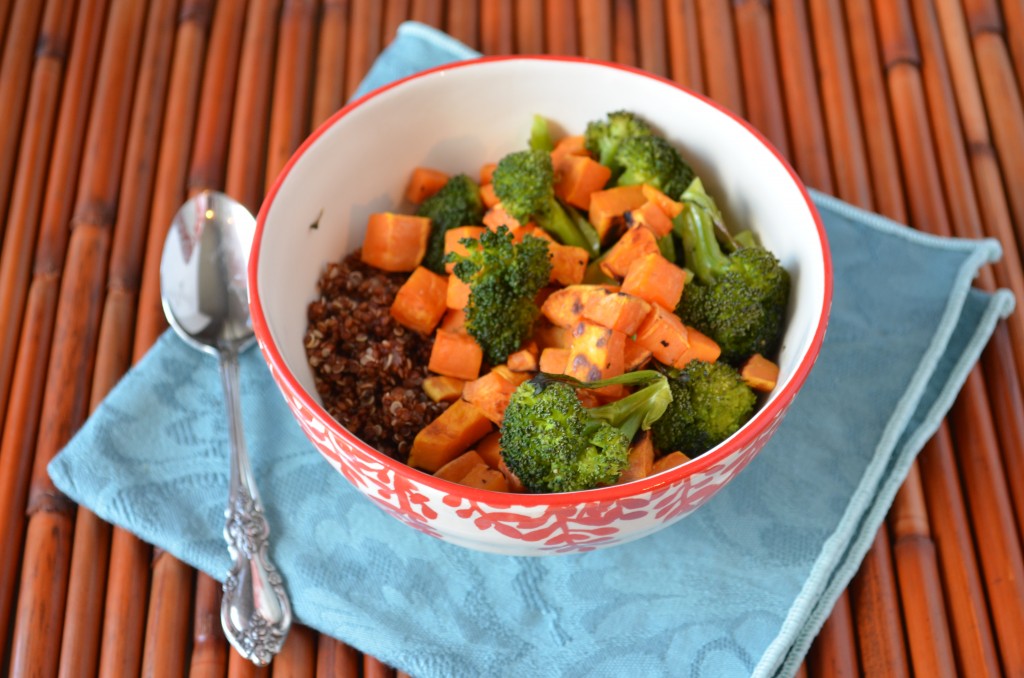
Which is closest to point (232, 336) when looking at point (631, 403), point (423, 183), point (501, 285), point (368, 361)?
point (368, 361)

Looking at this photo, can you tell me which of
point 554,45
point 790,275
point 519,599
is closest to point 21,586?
point 519,599

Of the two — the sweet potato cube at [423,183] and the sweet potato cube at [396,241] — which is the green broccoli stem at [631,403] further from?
the sweet potato cube at [423,183]

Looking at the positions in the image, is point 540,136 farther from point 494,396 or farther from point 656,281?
point 494,396

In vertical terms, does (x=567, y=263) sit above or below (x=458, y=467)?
above

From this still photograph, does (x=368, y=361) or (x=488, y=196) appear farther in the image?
(x=488, y=196)

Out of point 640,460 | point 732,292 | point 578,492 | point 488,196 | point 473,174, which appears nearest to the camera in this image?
point 578,492

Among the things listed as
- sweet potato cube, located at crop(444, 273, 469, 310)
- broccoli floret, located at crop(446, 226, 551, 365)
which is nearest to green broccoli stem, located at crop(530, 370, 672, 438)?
broccoli floret, located at crop(446, 226, 551, 365)

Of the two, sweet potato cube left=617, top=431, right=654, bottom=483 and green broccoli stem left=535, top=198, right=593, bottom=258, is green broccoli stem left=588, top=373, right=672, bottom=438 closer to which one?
sweet potato cube left=617, top=431, right=654, bottom=483
